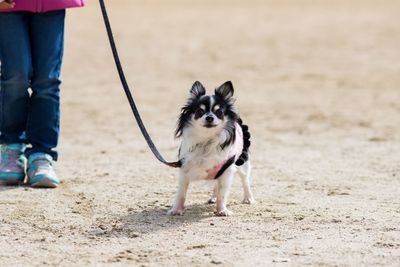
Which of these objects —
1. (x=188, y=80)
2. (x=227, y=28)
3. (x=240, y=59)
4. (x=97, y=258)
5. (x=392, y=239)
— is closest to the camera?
(x=97, y=258)

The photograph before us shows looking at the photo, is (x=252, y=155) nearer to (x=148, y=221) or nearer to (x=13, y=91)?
(x=13, y=91)

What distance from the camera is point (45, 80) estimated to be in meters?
7.21

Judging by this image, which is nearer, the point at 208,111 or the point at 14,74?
the point at 208,111

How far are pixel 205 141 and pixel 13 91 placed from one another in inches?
65.7

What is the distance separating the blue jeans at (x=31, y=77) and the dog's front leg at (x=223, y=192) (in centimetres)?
159

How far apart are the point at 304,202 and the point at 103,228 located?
1.63 meters

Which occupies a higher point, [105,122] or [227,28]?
[227,28]

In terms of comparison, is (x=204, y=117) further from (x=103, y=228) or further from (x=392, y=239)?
(x=392, y=239)

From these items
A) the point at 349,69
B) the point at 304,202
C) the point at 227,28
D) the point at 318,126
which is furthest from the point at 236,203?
the point at 227,28

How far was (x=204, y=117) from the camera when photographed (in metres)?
6.33

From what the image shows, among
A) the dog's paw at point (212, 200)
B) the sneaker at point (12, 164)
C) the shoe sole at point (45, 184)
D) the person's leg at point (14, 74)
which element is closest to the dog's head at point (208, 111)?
the dog's paw at point (212, 200)

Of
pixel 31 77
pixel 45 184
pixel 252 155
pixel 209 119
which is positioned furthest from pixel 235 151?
pixel 252 155

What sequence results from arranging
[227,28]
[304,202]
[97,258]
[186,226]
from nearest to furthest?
[97,258] → [186,226] → [304,202] → [227,28]

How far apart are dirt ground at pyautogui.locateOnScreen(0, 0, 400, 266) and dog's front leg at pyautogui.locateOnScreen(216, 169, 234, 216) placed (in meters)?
0.11
